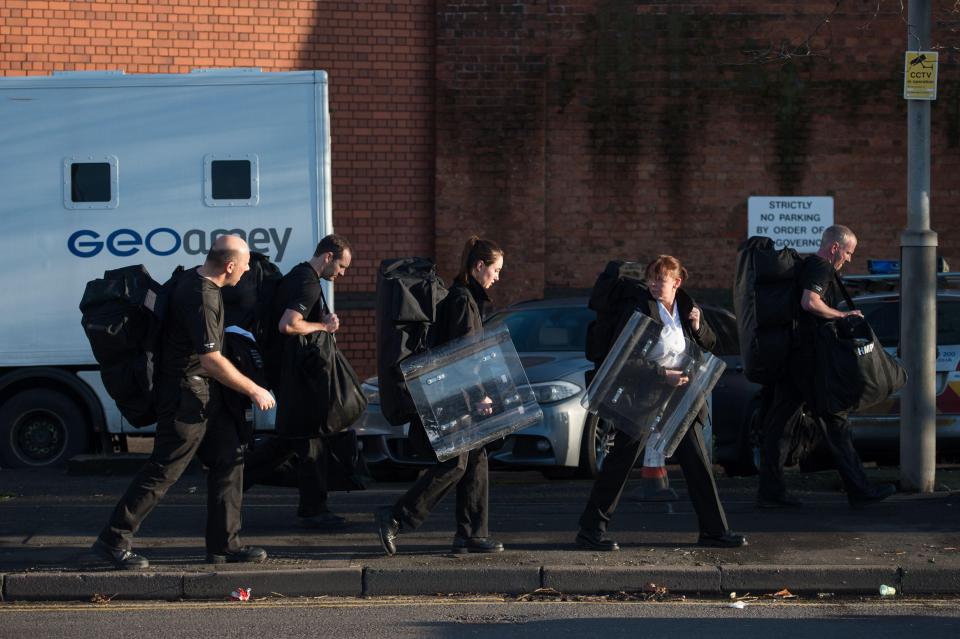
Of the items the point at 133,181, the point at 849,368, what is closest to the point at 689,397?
the point at 849,368

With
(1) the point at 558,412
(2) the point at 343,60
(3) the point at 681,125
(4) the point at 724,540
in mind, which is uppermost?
(2) the point at 343,60

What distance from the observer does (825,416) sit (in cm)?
870

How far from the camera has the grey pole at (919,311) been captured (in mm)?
9328

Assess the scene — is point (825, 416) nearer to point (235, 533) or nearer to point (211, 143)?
point (235, 533)

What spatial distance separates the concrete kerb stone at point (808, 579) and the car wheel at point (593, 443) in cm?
292

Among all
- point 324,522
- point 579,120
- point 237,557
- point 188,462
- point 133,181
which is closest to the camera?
point 188,462

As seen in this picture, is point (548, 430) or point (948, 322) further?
point (948, 322)

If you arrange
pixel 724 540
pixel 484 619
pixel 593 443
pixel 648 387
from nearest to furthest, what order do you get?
pixel 484 619, pixel 648 387, pixel 724 540, pixel 593 443

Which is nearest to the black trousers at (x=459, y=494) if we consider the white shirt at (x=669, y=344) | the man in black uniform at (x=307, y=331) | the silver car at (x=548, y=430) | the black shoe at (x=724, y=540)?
the man in black uniform at (x=307, y=331)

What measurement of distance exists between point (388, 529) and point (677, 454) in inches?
71.1

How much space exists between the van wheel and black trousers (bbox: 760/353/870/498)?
20.6ft

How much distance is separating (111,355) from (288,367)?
1.16 m

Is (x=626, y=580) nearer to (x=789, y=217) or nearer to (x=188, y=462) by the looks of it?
(x=188, y=462)

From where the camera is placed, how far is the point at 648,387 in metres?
7.50
